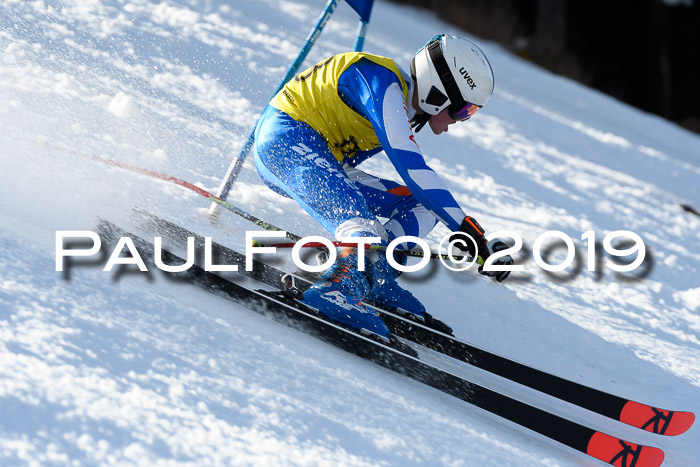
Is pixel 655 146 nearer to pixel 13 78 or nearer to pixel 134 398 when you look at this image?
pixel 13 78

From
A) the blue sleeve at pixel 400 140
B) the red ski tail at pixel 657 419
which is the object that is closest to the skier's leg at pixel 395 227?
the blue sleeve at pixel 400 140

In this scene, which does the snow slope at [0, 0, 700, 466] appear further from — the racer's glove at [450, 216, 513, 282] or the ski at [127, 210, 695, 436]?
the racer's glove at [450, 216, 513, 282]

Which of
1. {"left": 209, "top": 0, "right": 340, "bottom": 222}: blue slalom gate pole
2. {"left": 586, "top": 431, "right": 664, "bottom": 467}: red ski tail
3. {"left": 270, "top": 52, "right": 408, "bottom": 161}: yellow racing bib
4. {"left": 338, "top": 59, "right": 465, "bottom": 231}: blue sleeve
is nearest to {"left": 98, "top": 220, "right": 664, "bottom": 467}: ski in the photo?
{"left": 586, "top": 431, "right": 664, "bottom": 467}: red ski tail

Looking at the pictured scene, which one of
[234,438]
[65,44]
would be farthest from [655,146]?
[234,438]

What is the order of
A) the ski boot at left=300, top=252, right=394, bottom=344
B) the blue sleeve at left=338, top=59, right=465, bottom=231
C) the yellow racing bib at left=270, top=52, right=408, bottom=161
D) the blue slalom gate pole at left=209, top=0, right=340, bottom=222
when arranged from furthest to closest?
1. the blue slalom gate pole at left=209, top=0, right=340, bottom=222
2. the yellow racing bib at left=270, top=52, right=408, bottom=161
3. the blue sleeve at left=338, top=59, right=465, bottom=231
4. the ski boot at left=300, top=252, right=394, bottom=344

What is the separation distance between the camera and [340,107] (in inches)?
125

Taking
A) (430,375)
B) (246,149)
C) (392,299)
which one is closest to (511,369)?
(430,375)

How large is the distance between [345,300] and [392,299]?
517mm

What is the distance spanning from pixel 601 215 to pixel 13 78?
14.7 ft

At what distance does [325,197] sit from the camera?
2.98m

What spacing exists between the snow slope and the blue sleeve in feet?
2.26

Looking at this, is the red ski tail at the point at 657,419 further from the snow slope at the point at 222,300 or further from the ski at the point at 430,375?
the ski at the point at 430,375

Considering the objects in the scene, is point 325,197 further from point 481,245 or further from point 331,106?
point 481,245

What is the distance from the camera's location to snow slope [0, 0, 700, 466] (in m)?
1.85
